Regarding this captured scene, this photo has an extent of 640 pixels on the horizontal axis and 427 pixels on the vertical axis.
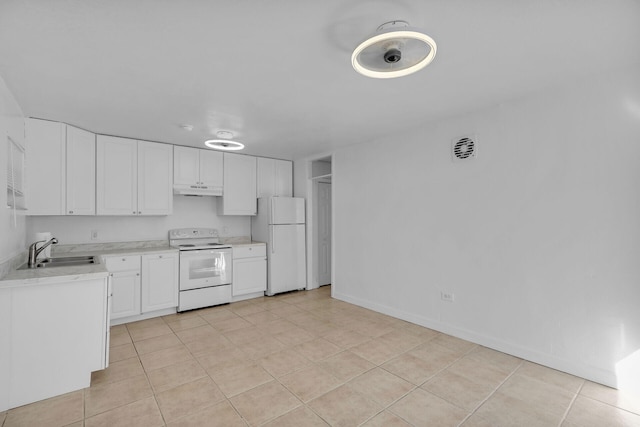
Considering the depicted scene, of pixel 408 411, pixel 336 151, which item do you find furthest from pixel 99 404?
pixel 336 151

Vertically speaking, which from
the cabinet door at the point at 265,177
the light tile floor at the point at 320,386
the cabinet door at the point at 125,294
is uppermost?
the cabinet door at the point at 265,177

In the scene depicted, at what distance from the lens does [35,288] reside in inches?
87.6

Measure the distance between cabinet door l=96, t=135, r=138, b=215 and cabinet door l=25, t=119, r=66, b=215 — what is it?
43 centimetres

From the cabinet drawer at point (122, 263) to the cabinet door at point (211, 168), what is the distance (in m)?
1.45

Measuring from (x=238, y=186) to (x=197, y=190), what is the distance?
0.67 m

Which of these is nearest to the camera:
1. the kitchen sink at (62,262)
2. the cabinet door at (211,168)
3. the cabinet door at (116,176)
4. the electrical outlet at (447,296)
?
the kitchen sink at (62,262)

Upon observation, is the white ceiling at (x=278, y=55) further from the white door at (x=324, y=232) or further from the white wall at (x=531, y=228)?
the white door at (x=324, y=232)

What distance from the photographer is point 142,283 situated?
3.91 m

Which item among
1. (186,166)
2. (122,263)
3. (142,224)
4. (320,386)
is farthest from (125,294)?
(320,386)

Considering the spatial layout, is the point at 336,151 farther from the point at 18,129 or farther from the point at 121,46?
the point at 18,129

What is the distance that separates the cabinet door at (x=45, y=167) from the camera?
3205 millimetres

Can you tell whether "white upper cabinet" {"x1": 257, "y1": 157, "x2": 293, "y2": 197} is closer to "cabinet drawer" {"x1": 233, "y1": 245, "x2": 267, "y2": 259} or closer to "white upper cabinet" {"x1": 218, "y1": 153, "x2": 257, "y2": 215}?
"white upper cabinet" {"x1": 218, "y1": 153, "x2": 257, "y2": 215}

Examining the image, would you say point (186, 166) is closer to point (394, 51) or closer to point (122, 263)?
point (122, 263)

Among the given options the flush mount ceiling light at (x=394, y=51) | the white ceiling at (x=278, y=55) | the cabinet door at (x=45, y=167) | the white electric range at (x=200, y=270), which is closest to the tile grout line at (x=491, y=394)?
the flush mount ceiling light at (x=394, y=51)
